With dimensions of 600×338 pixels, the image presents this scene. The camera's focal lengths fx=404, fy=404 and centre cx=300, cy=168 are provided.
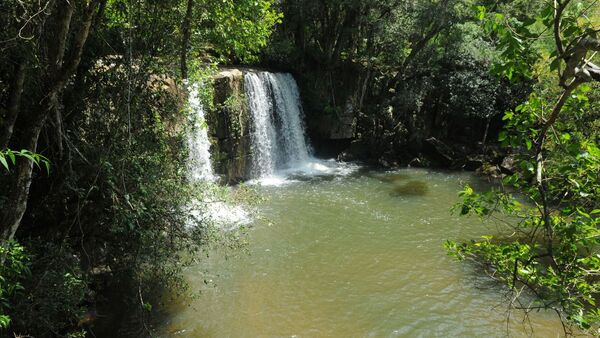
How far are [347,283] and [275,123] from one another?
9202 millimetres

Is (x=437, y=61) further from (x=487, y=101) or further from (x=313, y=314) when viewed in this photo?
(x=313, y=314)

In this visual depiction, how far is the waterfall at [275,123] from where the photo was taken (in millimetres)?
15391

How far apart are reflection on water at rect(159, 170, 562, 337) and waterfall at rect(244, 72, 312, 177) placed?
290cm

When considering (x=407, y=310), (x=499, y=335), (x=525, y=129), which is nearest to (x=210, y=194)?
(x=407, y=310)

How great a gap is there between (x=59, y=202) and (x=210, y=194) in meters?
2.34

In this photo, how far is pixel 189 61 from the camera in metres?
7.78

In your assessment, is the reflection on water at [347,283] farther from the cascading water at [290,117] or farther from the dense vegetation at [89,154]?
the cascading water at [290,117]

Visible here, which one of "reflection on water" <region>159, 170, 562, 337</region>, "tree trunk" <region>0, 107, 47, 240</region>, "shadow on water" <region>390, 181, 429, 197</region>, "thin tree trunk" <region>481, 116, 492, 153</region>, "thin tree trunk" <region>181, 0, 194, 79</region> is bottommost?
"reflection on water" <region>159, 170, 562, 337</region>

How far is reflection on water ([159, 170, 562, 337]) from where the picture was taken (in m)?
7.35

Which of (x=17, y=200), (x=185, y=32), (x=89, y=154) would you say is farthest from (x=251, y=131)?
(x=17, y=200)

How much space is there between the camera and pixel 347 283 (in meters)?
8.83

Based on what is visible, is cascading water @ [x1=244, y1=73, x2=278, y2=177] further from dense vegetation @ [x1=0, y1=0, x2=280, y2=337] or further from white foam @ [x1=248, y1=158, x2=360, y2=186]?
dense vegetation @ [x1=0, y1=0, x2=280, y2=337]

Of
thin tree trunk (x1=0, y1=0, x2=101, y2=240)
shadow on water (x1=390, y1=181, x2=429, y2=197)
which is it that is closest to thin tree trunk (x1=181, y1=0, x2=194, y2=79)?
thin tree trunk (x1=0, y1=0, x2=101, y2=240)

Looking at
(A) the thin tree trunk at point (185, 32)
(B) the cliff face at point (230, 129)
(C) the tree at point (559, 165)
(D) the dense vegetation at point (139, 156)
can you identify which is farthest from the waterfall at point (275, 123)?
(C) the tree at point (559, 165)
